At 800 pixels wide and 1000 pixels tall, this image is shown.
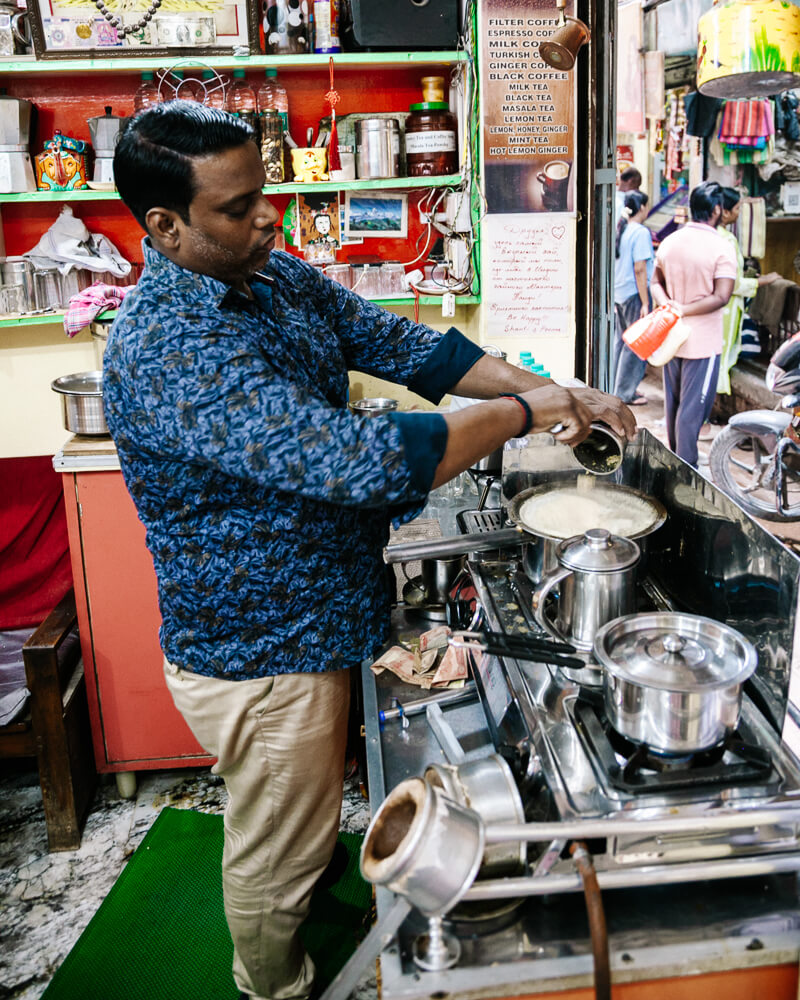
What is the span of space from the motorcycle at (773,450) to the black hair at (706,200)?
963 mm

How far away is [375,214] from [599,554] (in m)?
2.43

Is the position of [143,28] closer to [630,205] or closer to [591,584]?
[591,584]

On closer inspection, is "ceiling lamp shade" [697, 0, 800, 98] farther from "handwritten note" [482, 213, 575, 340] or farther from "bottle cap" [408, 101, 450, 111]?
"bottle cap" [408, 101, 450, 111]

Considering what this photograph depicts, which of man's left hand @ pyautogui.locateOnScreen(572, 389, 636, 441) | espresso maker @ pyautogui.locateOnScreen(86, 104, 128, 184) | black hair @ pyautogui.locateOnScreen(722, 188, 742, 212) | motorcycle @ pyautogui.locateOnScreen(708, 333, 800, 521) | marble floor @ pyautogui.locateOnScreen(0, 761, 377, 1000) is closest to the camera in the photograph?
man's left hand @ pyautogui.locateOnScreen(572, 389, 636, 441)

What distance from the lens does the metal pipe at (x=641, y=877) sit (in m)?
1.06

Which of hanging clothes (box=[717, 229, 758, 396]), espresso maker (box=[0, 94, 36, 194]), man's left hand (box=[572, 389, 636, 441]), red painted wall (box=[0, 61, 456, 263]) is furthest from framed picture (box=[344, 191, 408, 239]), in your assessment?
hanging clothes (box=[717, 229, 758, 396])

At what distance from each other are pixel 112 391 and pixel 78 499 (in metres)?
1.25

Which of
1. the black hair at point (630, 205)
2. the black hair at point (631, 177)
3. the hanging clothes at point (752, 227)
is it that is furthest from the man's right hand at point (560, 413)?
the hanging clothes at point (752, 227)

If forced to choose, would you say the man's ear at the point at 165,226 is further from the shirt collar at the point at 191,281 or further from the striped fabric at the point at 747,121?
the striped fabric at the point at 747,121

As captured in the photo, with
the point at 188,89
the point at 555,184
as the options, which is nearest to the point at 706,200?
the point at 555,184

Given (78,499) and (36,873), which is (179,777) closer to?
(36,873)

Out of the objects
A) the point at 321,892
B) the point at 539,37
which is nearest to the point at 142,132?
the point at 321,892

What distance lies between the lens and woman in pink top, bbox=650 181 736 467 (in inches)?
210

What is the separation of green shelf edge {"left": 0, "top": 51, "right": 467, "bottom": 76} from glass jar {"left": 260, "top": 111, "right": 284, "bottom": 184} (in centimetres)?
17
